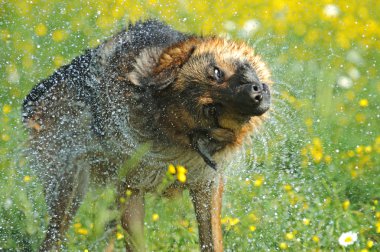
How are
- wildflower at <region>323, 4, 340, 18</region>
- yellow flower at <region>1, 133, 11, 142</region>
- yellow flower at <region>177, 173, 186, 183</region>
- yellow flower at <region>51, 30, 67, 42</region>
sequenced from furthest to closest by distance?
wildflower at <region>323, 4, 340, 18</region>
yellow flower at <region>51, 30, 67, 42</region>
yellow flower at <region>1, 133, 11, 142</region>
yellow flower at <region>177, 173, 186, 183</region>

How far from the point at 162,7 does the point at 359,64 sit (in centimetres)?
198

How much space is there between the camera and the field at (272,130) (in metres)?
4.95

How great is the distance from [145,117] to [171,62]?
1.20ft

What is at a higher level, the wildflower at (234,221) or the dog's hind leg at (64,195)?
the dog's hind leg at (64,195)

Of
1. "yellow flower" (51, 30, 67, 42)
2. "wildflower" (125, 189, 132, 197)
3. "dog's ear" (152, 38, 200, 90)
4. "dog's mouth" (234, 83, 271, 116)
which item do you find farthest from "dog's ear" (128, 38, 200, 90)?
"yellow flower" (51, 30, 67, 42)

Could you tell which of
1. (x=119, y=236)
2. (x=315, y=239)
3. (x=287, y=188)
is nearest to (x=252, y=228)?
(x=315, y=239)

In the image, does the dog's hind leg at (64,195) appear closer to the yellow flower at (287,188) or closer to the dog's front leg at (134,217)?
the dog's front leg at (134,217)

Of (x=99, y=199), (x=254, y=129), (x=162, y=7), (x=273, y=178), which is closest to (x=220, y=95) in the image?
(x=254, y=129)

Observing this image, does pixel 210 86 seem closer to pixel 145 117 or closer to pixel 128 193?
pixel 145 117

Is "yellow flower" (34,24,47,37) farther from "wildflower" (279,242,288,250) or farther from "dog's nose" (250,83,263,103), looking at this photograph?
"dog's nose" (250,83,263,103)

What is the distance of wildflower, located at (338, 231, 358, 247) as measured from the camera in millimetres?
4508

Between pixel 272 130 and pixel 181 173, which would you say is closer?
pixel 181 173

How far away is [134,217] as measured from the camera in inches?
197

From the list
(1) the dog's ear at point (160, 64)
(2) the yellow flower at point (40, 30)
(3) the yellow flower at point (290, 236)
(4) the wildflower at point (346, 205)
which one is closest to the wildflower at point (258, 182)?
(4) the wildflower at point (346, 205)
